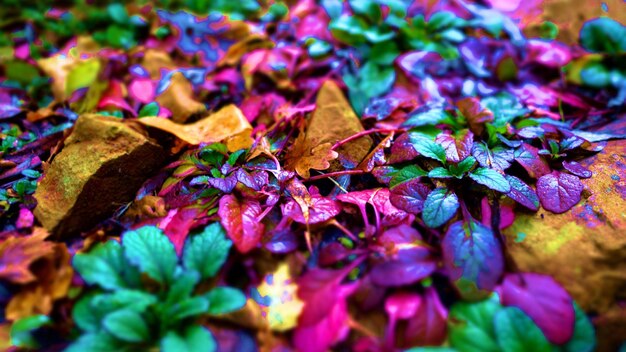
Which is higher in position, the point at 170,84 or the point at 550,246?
the point at 170,84

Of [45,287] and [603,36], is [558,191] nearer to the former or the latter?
[603,36]

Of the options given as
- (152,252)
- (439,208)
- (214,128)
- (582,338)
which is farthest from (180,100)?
(582,338)

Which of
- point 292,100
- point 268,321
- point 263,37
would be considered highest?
point 263,37

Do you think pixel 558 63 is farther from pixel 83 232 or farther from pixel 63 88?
pixel 63 88

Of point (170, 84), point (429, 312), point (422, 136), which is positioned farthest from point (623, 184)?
point (170, 84)

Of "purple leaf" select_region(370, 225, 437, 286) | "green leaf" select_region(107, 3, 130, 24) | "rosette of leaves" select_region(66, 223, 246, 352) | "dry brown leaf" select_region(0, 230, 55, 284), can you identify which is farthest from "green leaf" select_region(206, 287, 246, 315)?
"green leaf" select_region(107, 3, 130, 24)

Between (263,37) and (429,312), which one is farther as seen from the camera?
(263,37)
